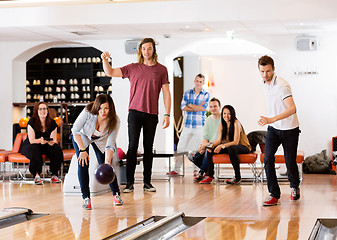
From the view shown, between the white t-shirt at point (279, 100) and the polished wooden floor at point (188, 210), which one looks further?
the white t-shirt at point (279, 100)

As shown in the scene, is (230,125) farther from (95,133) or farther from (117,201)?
(95,133)

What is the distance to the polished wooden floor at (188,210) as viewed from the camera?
449 centimetres

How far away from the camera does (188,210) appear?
566cm

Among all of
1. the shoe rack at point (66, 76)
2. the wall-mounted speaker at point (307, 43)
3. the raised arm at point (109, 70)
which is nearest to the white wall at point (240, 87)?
the shoe rack at point (66, 76)

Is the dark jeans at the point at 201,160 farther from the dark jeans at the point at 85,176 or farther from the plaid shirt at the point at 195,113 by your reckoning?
the dark jeans at the point at 85,176

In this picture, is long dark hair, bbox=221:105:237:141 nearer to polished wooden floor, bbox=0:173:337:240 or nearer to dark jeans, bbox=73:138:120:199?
polished wooden floor, bbox=0:173:337:240

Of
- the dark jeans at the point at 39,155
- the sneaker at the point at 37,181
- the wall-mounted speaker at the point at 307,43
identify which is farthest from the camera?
the wall-mounted speaker at the point at 307,43

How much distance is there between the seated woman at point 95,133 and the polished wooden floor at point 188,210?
1.18 ft

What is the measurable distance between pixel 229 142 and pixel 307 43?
2.99 metres

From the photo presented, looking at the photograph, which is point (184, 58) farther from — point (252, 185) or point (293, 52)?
point (252, 185)

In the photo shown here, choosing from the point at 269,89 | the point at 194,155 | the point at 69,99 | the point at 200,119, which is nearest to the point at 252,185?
the point at 194,155

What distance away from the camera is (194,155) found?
8.67m

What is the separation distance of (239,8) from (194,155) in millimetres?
2188

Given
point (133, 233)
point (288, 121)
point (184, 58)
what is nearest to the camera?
point (133, 233)
